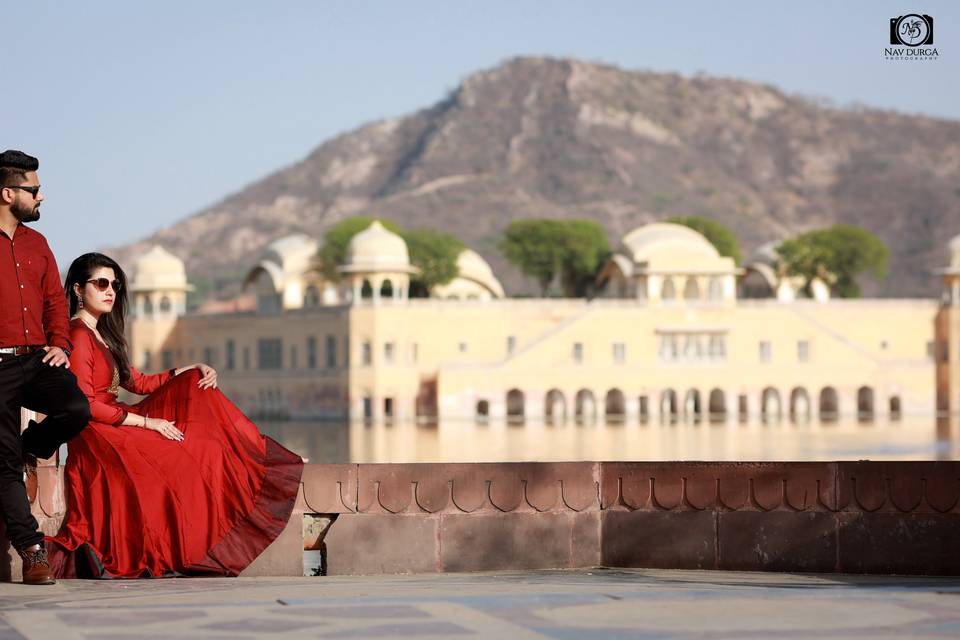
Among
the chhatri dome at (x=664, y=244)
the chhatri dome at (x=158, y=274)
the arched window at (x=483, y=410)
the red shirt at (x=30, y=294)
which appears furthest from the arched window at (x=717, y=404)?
the red shirt at (x=30, y=294)

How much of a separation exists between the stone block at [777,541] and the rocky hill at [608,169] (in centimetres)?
9531

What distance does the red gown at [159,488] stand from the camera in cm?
650

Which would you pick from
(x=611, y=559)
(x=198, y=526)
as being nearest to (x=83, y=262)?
(x=198, y=526)

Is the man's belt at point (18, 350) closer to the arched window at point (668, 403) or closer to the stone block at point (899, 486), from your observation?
the stone block at point (899, 486)

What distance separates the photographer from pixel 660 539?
7.20m

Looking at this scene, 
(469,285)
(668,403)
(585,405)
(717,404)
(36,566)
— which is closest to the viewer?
(36,566)

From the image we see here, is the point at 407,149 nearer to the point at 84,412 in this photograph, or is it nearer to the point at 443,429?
the point at 443,429

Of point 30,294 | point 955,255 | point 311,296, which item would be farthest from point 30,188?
point 311,296

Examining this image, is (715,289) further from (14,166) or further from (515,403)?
(14,166)

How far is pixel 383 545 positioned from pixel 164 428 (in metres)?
1.03

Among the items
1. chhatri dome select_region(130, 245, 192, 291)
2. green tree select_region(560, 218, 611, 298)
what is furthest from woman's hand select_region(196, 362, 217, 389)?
green tree select_region(560, 218, 611, 298)

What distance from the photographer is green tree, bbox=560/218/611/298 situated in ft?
202

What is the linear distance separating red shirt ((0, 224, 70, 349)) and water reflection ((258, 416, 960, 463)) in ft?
63.2

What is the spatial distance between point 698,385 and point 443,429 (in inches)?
385
